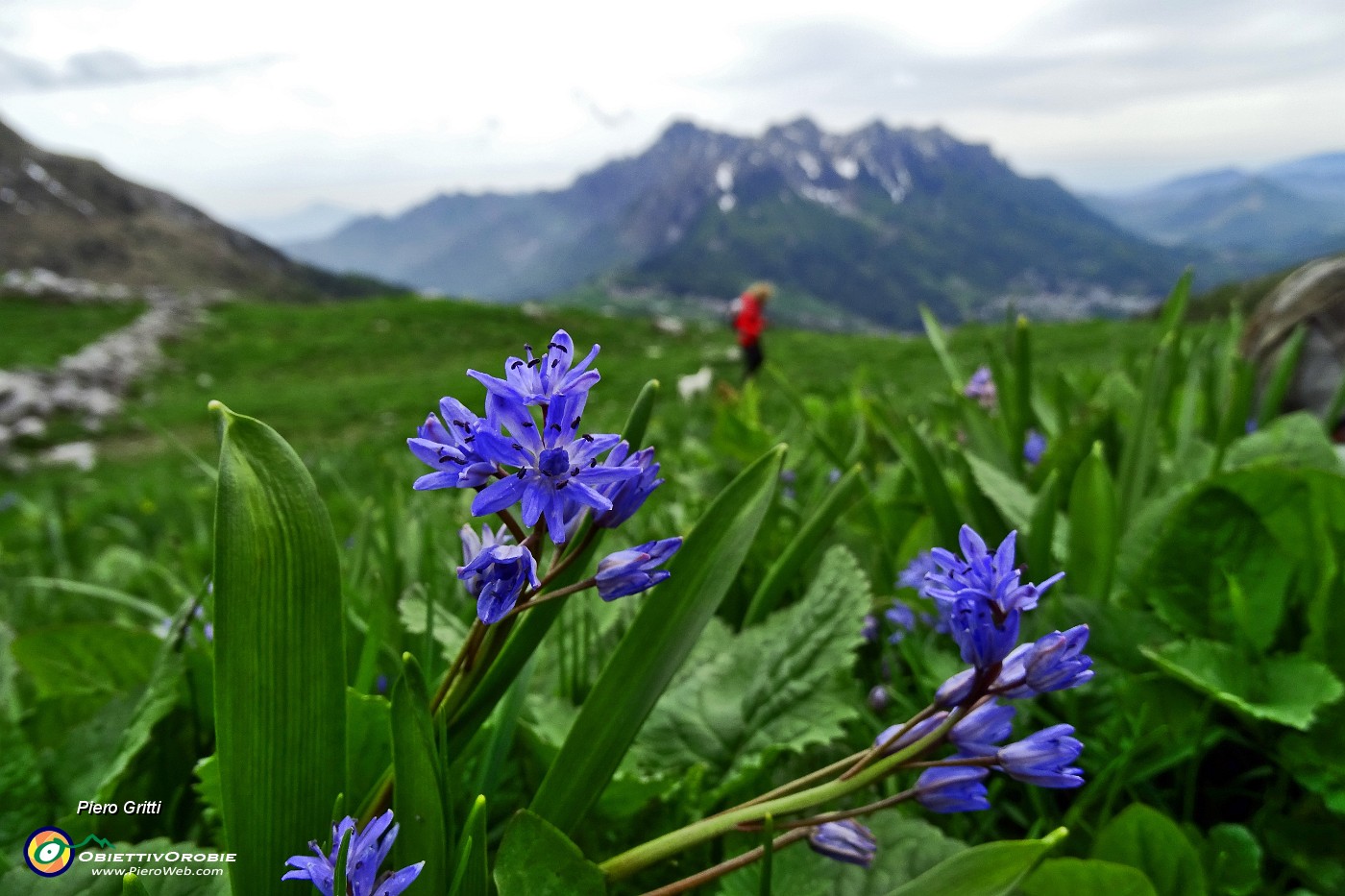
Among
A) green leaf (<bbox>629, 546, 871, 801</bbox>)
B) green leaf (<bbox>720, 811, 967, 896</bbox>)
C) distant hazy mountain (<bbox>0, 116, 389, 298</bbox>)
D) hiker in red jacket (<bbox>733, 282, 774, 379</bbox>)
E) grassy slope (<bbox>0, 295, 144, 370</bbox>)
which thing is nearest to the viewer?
green leaf (<bbox>720, 811, 967, 896</bbox>)

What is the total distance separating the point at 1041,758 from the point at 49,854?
39.7 inches

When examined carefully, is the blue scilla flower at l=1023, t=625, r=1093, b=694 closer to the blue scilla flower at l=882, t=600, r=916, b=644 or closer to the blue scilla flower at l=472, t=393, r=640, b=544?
the blue scilla flower at l=472, t=393, r=640, b=544

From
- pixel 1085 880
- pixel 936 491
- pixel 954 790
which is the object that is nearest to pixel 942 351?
Answer: pixel 936 491

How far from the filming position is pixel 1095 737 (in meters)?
1.37

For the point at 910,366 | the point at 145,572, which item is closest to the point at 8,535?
the point at 145,572

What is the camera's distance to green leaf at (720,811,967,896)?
1.01 metres

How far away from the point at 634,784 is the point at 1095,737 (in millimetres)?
771

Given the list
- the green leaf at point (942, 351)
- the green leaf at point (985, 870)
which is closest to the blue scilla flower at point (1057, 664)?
the green leaf at point (985, 870)

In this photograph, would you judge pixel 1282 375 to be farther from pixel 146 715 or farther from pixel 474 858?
pixel 146 715

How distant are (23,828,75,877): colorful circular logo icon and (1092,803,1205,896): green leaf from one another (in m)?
1.18

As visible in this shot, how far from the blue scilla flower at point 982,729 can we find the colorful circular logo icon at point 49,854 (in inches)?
35.4

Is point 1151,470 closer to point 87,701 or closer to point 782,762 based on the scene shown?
point 782,762

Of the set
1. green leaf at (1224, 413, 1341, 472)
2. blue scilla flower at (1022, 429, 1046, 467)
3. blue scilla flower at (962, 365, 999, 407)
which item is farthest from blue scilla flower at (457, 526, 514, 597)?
blue scilla flower at (962, 365, 999, 407)

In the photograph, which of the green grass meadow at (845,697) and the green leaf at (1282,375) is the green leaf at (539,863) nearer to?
the green grass meadow at (845,697)
